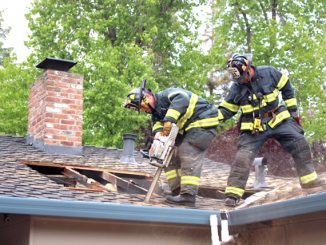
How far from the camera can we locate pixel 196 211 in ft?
18.6

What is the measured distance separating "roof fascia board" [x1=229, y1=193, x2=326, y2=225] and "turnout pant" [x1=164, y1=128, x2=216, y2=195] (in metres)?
1.14

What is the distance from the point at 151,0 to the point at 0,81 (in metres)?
6.97

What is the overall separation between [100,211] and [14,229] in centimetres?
105

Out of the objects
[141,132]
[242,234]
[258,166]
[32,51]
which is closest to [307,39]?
[141,132]

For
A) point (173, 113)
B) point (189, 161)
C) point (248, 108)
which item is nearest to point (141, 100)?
point (173, 113)

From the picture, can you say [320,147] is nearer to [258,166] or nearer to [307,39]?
[307,39]

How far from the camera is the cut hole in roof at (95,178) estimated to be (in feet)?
23.4

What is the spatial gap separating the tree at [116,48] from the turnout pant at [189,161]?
13.5 meters

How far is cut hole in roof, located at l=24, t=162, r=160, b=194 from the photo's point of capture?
281 inches

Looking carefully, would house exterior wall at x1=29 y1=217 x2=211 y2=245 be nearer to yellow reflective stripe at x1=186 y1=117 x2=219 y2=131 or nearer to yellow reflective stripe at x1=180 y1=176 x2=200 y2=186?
yellow reflective stripe at x1=180 y1=176 x2=200 y2=186

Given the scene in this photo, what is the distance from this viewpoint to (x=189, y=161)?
22.2 feet

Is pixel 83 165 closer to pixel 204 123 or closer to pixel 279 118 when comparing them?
pixel 204 123

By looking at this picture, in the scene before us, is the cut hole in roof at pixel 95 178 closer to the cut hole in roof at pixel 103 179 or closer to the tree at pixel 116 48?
the cut hole in roof at pixel 103 179

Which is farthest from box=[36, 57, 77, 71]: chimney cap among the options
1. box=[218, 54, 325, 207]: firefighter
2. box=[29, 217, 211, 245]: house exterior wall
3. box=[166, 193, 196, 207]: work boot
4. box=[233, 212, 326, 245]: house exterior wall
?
box=[233, 212, 326, 245]: house exterior wall
